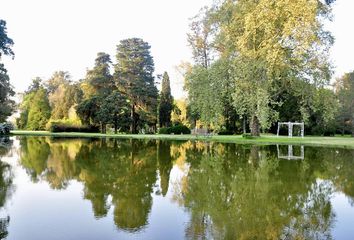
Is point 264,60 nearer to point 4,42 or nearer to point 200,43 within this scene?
point 200,43

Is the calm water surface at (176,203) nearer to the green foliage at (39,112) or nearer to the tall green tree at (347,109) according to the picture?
the tall green tree at (347,109)

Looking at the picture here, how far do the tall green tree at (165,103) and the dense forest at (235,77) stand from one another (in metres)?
0.13

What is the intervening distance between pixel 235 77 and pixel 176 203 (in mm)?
23973

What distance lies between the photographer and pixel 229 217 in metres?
6.48

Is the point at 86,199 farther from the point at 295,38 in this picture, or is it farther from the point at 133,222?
the point at 295,38

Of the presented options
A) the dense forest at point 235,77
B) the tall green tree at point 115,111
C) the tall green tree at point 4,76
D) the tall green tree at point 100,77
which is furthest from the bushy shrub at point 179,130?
the tall green tree at point 4,76

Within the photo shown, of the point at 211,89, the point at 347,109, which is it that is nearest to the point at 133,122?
the point at 211,89

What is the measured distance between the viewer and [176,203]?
7707mm

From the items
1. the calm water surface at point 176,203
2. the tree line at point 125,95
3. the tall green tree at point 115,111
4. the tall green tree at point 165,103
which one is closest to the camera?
the calm water surface at point 176,203

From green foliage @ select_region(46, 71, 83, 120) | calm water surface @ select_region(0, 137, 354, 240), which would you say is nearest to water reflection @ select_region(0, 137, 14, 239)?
calm water surface @ select_region(0, 137, 354, 240)

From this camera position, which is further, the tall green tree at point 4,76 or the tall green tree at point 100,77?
the tall green tree at point 100,77

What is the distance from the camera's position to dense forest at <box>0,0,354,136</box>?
28.2 meters

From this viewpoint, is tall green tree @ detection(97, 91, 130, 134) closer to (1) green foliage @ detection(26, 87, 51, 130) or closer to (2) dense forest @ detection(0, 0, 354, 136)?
(2) dense forest @ detection(0, 0, 354, 136)

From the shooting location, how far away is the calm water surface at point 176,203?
5.77 meters
